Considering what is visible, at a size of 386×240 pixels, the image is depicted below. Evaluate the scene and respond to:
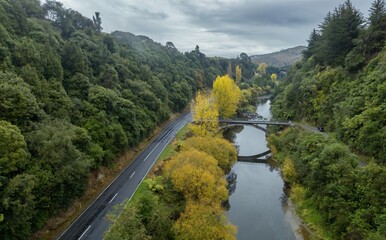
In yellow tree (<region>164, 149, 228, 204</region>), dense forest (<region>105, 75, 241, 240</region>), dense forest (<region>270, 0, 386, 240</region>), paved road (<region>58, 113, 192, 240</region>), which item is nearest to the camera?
dense forest (<region>105, 75, 241, 240</region>)

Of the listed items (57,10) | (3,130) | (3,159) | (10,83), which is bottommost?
(3,159)

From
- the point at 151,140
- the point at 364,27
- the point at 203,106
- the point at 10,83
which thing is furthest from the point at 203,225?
the point at 364,27

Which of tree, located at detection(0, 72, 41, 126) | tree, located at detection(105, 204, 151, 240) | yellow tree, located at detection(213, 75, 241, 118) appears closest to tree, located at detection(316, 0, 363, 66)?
yellow tree, located at detection(213, 75, 241, 118)

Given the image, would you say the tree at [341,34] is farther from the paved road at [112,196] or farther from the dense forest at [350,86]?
the paved road at [112,196]

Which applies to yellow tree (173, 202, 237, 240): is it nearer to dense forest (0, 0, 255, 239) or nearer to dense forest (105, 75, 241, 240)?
dense forest (105, 75, 241, 240)

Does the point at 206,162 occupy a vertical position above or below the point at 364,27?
below

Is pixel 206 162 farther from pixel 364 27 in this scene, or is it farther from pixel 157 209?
pixel 364 27
